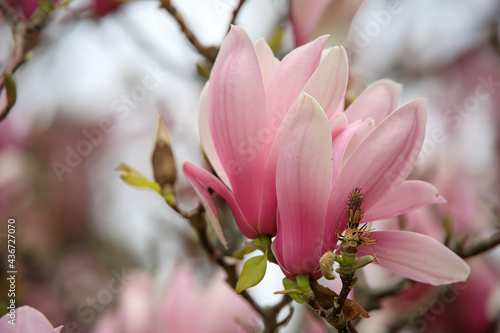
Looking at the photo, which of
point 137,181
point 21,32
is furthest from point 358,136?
point 21,32

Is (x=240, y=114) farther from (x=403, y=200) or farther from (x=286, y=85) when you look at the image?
(x=403, y=200)

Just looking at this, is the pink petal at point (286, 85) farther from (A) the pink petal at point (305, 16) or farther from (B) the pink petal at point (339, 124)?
(A) the pink petal at point (305, 16)

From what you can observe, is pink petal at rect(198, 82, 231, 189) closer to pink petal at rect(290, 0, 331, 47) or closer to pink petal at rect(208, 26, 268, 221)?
pink petal at rect(208, 26, 268, 221)

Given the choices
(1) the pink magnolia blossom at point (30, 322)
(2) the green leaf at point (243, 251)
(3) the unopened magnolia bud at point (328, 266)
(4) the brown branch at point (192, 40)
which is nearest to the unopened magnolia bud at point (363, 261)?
(3) the unopened magnolia bud at point (328, 266)

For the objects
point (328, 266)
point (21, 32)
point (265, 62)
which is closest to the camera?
point (328, 266)

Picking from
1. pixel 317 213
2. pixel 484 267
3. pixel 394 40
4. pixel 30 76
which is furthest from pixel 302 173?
pixel 394 40
